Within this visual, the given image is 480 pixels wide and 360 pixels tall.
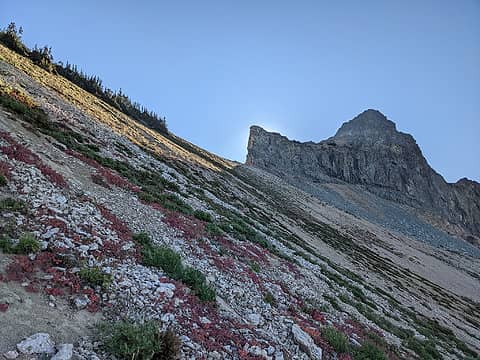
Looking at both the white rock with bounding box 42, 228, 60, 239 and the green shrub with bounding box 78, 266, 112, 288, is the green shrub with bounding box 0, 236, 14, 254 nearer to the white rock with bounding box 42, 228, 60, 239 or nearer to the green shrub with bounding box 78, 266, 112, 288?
the white rock with bounding box 42, 228, 60, 239

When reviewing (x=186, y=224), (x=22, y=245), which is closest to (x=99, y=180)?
(x=186, y=224)

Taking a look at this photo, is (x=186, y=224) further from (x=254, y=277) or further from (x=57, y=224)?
(x=57, y=224)

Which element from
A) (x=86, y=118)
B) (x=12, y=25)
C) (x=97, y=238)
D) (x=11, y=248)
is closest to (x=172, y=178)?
(x=86, y=118)

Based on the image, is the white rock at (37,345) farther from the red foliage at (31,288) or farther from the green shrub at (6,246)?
the green shrub at (6,246)

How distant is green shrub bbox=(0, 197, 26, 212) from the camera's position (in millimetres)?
9255

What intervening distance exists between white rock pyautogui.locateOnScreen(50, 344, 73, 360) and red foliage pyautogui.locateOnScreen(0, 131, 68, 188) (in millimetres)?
8218

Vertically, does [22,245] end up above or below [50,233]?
below

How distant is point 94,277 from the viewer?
809cm

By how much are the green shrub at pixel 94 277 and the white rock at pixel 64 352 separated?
214 centimetres

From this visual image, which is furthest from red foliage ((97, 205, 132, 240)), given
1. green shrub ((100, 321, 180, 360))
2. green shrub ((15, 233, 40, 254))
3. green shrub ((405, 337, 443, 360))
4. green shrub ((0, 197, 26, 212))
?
green shrub ((405, 337, 443, 360))

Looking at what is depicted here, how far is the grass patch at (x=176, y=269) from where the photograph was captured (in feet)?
32.3

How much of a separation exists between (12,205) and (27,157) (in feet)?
14.4

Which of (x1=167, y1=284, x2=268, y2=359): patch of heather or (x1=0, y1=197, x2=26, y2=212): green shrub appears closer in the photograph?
(x1=167, y1=284, x2=268, y2=359): patch of heather

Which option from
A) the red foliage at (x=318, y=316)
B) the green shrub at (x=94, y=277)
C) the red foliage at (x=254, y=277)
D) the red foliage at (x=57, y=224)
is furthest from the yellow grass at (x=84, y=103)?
the green shrub at (x=94, y=277)
